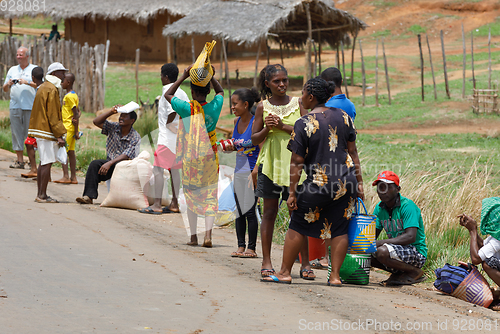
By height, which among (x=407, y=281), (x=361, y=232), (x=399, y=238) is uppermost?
(x=361, y=232)

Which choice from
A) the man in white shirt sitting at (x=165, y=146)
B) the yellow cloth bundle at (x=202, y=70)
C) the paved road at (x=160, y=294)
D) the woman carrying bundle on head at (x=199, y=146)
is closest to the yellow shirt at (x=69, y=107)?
the man in white shirt sitting at (x=165, y=146)

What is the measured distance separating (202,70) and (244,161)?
3.03 feet

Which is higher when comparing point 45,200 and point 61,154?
point 61,154

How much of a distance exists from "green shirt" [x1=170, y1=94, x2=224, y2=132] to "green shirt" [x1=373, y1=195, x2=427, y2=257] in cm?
175

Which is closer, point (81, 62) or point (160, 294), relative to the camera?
point (160, 294)

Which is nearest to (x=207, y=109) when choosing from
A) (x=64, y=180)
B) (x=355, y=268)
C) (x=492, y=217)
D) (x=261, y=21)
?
(x=355, y=268)

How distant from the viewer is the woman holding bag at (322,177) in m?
4.29

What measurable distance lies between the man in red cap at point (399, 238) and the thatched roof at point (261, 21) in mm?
16150

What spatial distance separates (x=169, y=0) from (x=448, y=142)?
18.0m

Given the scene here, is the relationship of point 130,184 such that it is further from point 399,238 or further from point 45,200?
point 399,238

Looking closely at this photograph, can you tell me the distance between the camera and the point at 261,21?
2173 centimetres

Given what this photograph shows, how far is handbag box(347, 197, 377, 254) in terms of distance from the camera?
4559 millimetres

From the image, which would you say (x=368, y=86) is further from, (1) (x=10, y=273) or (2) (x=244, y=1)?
(1) (x=10, y=273)

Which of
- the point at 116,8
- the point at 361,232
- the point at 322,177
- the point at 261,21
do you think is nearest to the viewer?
the point at 322,177
